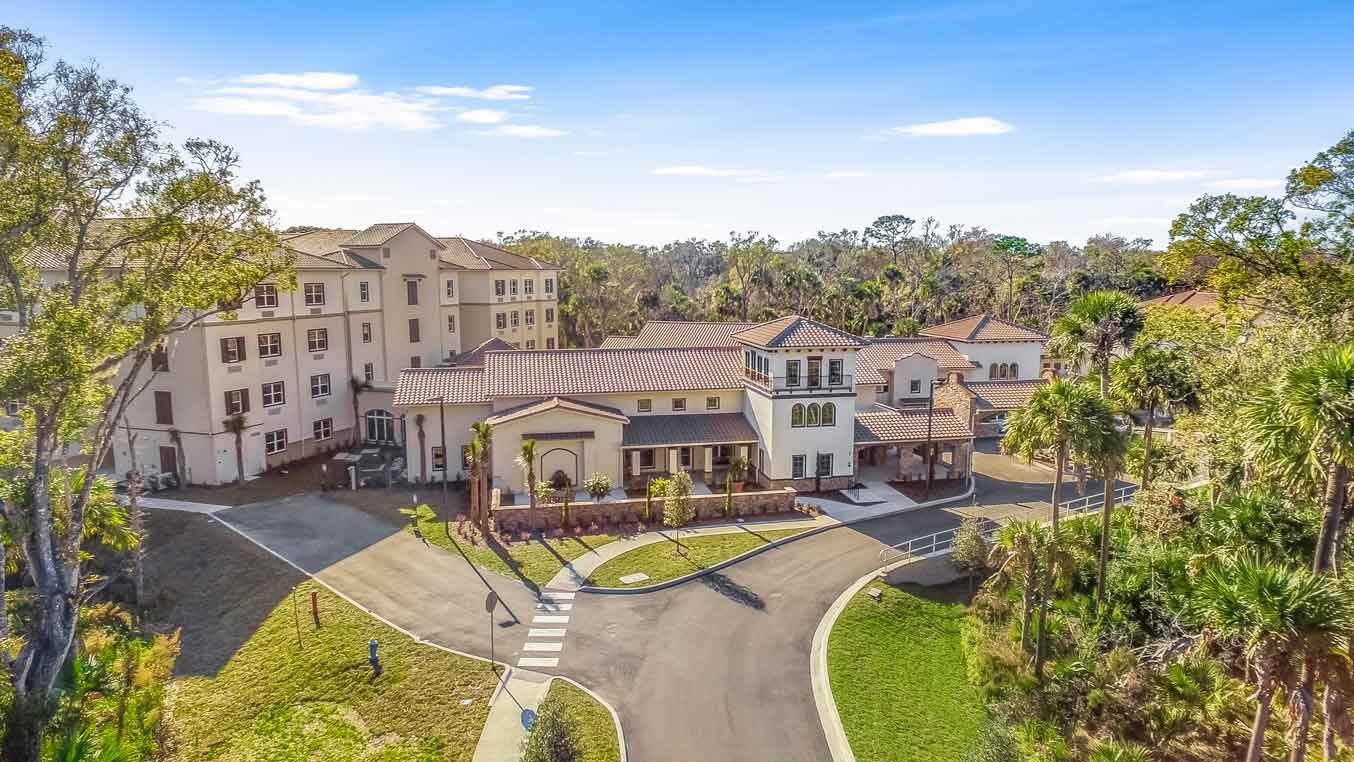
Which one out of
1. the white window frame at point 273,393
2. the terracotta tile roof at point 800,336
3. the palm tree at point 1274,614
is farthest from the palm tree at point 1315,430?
the white window frame at point 273,393


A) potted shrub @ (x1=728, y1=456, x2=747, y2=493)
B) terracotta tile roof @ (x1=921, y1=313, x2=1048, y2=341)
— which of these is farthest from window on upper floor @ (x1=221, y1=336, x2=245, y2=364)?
terracotta tile roof @ (x1=921, y1=313, x2=1048, y2=341)

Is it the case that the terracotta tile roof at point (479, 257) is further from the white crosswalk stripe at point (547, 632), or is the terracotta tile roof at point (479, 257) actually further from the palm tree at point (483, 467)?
the white crosswalk stripe at point (547, 632)

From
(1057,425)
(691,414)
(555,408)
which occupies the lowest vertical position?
(691,414)

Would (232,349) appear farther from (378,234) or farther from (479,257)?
(479,257)

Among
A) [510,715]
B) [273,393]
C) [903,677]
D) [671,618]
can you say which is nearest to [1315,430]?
[903,677]

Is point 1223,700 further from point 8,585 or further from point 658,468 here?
point 8,585
